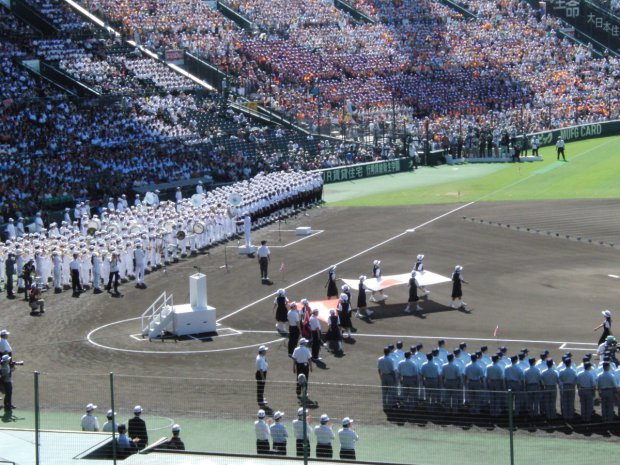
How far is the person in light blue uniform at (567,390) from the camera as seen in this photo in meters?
22.2

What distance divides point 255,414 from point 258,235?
23870 mm

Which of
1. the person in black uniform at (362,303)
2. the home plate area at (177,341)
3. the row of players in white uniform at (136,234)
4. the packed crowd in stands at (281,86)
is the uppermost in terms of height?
the packed crowd in stands at (281,86)

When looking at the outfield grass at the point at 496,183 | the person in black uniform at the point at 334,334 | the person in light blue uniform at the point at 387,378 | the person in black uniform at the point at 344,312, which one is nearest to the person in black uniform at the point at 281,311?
the person in black uniform at the point at 344,312

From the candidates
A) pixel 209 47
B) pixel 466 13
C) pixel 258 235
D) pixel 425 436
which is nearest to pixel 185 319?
pixel 425 436

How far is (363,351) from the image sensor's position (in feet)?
93.8

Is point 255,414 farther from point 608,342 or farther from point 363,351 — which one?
point 608,342

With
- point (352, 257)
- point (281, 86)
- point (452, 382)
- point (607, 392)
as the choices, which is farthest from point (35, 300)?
point (281, 86)

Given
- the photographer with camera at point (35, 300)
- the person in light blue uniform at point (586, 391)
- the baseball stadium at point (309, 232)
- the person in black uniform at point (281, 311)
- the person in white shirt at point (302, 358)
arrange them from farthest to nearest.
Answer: the photographer with camera at point (35, 300)
the person in black uniform at point (281, 311)
the person in white shirt at point (302, 358)
the baseball stadium at point (309, 232)
the person in light blue uniform at point (586, 391)

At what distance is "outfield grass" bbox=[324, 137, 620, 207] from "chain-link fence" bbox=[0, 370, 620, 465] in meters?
30.9

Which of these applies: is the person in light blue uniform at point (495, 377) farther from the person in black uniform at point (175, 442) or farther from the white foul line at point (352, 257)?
the white foul line at point (352, 257)

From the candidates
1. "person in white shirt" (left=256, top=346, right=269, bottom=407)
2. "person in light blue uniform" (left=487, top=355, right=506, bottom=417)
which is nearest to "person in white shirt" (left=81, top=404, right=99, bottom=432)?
"person in white shirt" (left=256, top=346, right=269, bottom=407)

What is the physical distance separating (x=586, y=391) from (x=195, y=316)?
12.6 metres

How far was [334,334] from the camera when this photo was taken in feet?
94.7

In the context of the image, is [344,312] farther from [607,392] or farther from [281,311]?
[607,392]
